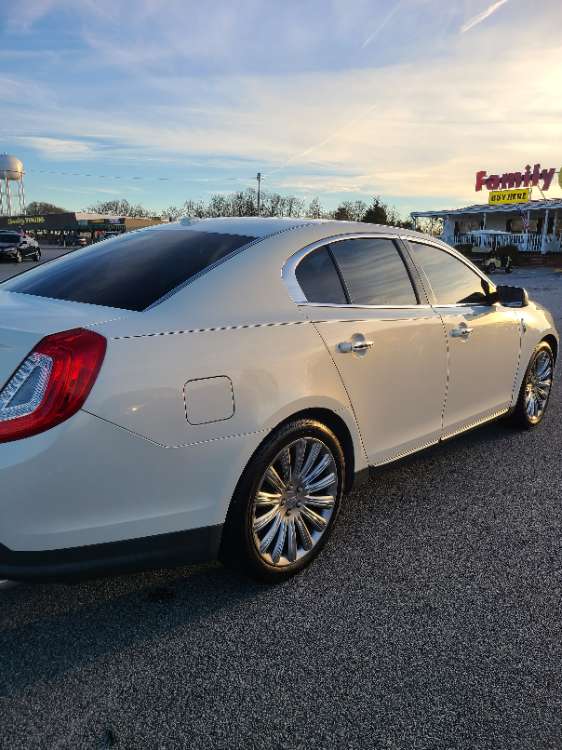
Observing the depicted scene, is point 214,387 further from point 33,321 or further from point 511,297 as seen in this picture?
point 511,297

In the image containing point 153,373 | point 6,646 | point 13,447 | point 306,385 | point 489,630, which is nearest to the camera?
point 13,447

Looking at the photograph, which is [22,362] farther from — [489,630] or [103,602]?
[489,630]

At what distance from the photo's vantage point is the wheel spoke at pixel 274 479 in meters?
2.77

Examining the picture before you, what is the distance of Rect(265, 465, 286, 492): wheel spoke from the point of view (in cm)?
277

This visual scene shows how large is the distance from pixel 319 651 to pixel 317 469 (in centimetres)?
84

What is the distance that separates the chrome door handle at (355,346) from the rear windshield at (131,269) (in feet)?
2.22

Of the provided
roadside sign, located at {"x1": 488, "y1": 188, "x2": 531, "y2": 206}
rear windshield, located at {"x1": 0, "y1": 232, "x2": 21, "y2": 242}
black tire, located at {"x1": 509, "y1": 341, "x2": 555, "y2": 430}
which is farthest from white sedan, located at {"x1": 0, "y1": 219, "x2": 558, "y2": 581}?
roadside sign, located at {"x1": 488, "y1": 188, "x2": 531, "y2": 206}

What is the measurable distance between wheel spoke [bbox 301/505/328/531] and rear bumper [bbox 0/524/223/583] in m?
0.55

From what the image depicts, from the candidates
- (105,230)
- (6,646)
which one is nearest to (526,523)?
(6,646)

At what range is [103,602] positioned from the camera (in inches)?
107

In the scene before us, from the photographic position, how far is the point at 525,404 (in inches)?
200

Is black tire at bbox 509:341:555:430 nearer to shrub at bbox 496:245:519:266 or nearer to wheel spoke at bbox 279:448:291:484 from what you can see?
wheel spoke at bbox 279:448:291:484

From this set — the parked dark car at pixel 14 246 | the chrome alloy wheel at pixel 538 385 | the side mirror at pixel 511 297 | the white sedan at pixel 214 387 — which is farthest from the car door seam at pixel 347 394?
the parked dark car at pixel 14 246

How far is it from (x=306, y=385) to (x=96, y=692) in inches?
56.7
